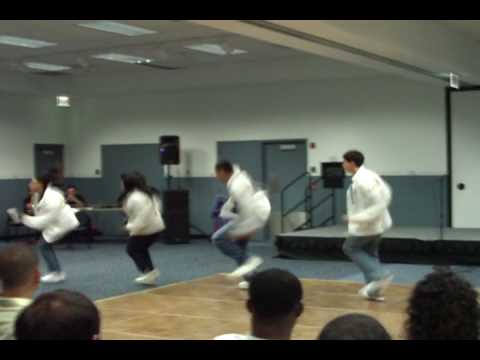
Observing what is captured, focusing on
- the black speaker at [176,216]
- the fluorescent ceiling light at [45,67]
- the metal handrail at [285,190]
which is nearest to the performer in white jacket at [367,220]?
the metal handrail at [285,190]

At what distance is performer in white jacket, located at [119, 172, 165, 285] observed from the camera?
8.62 metres

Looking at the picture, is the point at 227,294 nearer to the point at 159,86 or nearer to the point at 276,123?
the point at 276,123

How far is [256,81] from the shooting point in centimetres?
1438

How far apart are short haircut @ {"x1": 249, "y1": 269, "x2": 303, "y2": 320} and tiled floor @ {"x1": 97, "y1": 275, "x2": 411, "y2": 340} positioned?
3423mm

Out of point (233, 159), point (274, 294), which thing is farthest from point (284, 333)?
point (233, 159)

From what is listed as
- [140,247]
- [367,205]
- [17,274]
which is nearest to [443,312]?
[17,274]

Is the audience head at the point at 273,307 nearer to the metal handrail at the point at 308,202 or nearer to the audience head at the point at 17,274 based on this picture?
the audience head at the point at 17,274

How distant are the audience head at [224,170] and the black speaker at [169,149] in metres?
6.63

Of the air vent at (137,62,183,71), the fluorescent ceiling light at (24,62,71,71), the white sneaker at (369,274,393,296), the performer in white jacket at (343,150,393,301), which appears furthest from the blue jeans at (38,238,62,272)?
the air vent at (137,62,183,71)

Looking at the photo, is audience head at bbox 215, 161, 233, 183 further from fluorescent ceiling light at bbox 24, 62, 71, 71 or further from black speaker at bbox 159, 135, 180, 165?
fluorescent ceiling light at bbox 24, 62, 71, 71

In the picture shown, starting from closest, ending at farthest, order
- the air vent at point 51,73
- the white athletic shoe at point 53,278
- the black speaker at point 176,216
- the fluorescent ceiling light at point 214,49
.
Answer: the white athletic shoe at point 53,278 < the fluorescent ceiling light at point 214,49 < the black speaker at point 176,216 < the air vent at point 51,73

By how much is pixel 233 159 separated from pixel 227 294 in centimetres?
717

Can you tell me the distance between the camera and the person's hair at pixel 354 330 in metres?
1.79

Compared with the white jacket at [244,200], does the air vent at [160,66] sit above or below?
above
